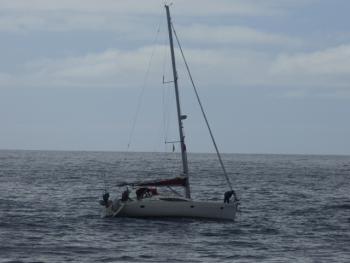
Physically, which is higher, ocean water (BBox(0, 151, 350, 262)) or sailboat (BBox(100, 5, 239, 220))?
sailboat (BBox(100, 5, 239, 220))

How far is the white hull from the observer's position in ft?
168

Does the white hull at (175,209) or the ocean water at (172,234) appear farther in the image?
the white hull at (175,209)

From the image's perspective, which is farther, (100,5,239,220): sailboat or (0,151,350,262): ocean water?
(100,5,239,220): sailboat

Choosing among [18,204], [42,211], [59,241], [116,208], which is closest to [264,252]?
[59,241]

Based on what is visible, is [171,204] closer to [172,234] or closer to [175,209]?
[175,209]

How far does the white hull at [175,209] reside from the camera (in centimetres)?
5112

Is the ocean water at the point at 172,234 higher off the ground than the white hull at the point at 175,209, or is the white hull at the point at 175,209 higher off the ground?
the white hull at the point at 175,209

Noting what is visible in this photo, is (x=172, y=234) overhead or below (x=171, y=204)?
below

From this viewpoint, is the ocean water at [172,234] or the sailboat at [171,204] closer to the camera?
the ocean water at [172,234]

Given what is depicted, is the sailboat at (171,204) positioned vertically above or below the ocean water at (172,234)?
above

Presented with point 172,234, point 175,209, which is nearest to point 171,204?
point 175,209

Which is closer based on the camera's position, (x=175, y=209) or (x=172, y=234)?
(x=172, y=234)

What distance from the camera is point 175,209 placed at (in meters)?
51.2

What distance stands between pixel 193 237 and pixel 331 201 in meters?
31.5
